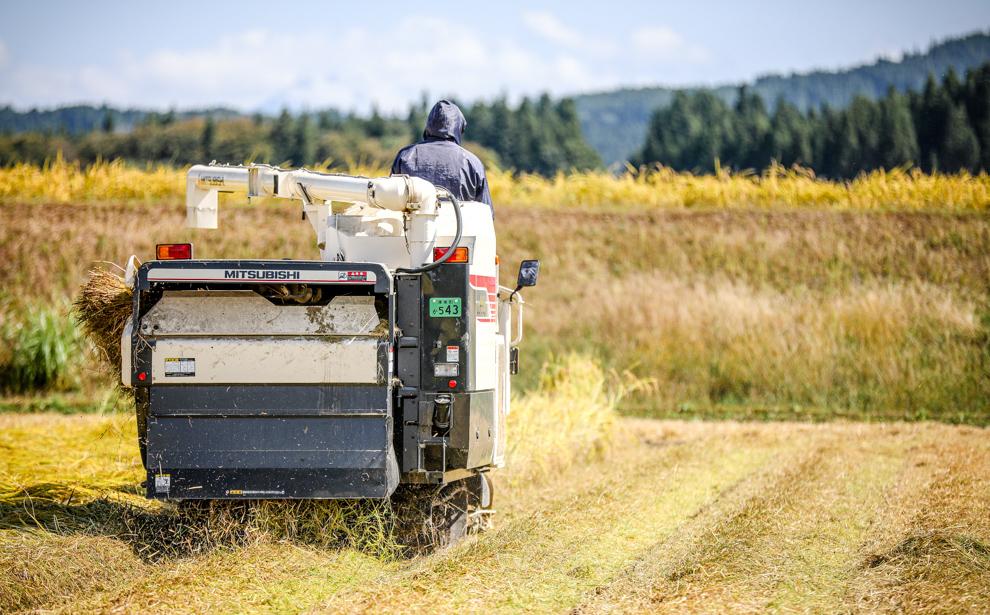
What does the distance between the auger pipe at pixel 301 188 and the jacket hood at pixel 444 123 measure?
4.88 ft

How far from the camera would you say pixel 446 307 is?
26.1 ft

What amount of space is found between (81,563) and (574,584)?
121 inches

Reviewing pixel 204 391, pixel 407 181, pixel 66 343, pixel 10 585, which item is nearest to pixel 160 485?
pixel 204 391

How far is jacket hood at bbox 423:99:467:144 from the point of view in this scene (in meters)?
9.80

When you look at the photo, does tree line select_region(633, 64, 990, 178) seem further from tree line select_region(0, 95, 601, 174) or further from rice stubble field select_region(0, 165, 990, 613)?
tree line select_region(0, 95, 601, 174)

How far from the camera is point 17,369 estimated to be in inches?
770

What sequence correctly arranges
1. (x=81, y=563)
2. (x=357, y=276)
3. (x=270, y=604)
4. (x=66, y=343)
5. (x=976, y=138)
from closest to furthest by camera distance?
1. (x=270, y=604)
2. (x=81, y=563)
3. (x=357, y=276)
4. (x=66, y=343)
5. (x=976, y=138)

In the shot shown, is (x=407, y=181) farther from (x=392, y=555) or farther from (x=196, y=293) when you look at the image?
(x=392, y=555)

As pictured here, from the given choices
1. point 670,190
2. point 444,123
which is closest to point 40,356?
point 444,123

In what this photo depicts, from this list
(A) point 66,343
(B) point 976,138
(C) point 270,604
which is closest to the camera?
(C) point 270,604

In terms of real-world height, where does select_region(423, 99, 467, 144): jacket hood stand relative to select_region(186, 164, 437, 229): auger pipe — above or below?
above

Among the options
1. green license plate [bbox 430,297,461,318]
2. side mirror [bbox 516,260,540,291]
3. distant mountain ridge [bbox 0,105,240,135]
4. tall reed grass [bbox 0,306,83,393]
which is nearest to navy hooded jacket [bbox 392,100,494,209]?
side mirror [bbox 516,260,540,291]

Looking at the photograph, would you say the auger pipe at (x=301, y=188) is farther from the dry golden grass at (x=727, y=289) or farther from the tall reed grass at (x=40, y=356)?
the tall reed grass at (x=40, y=356)

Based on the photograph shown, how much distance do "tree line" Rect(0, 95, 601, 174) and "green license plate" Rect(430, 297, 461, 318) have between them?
31.0 metres
